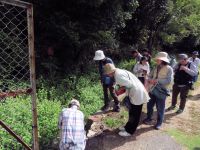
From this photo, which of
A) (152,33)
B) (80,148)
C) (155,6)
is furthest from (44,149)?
(152,33)

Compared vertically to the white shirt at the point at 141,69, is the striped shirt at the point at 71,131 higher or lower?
lower

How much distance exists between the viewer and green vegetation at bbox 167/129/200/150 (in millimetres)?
7539

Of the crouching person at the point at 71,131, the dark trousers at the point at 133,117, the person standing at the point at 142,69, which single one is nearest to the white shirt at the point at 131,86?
the dark trousers at the point at 133,117

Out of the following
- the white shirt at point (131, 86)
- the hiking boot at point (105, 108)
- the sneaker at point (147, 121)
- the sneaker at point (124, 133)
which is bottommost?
the sneaker at point (124, 133)

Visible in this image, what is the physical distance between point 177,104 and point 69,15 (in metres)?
4.42

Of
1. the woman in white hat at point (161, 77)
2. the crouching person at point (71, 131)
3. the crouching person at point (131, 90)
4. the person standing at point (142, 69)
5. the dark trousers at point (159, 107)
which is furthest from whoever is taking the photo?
the person standing at point (142, 69)

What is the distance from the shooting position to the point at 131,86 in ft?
22.9

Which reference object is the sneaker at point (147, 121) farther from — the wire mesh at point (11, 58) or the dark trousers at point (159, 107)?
the wire mesh at point (11, 58)

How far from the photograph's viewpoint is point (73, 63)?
462 inches

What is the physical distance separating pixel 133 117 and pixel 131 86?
728 millimetres

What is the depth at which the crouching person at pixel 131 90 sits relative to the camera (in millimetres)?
6820

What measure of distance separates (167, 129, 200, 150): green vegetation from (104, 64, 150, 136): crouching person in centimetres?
109

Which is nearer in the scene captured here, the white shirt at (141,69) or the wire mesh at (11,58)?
the wire mesh at (11,58)

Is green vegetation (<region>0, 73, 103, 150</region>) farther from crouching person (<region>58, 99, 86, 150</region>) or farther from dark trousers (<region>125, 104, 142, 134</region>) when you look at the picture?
dark trousers (<region>125, 104, 142, 134</region>)
